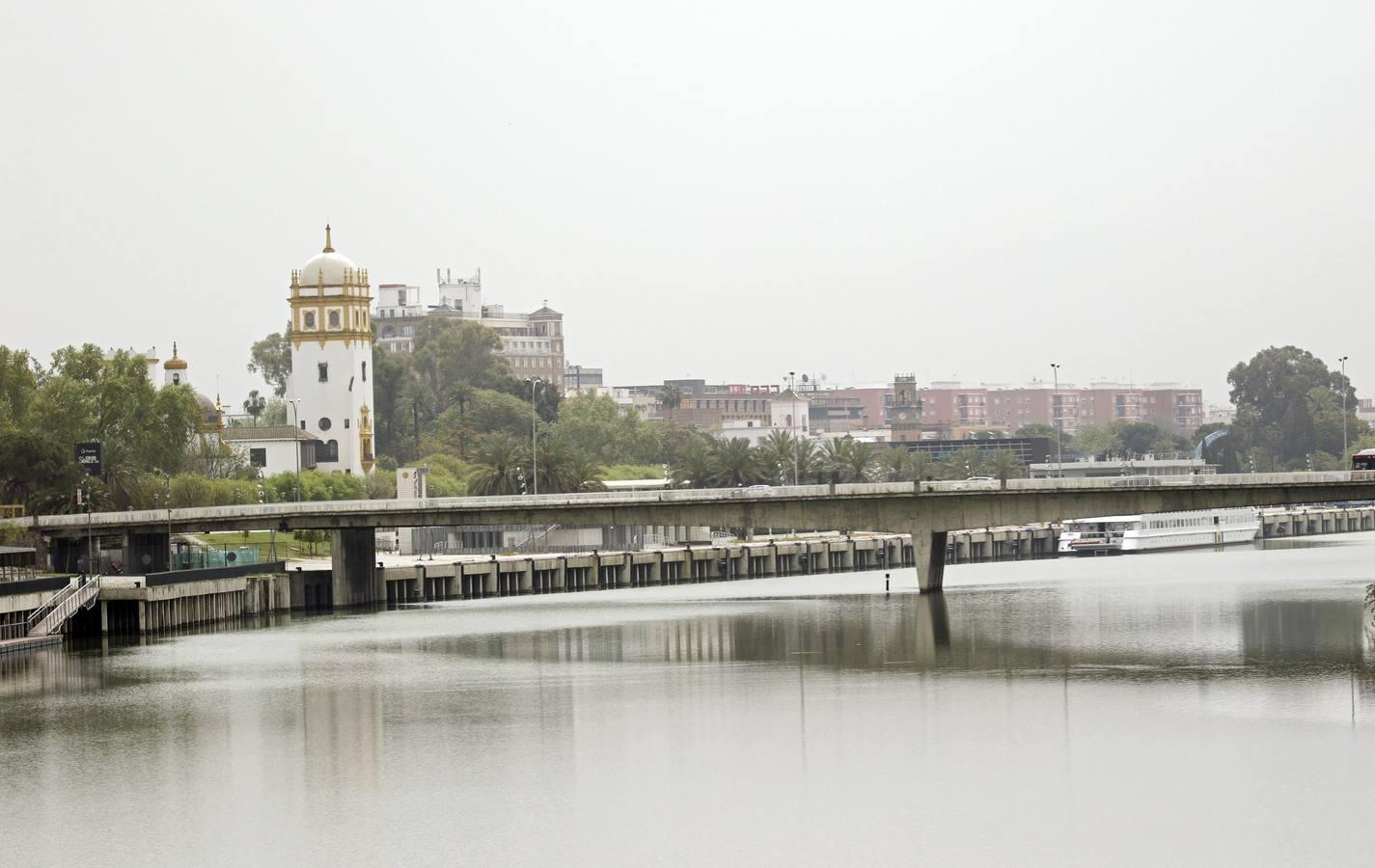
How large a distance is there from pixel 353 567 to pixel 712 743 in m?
60.8

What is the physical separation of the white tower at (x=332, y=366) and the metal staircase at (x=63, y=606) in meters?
74.2

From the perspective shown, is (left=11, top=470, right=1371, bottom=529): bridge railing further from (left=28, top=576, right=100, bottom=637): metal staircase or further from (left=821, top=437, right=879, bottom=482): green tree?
(left=821, top=437, right=879, bottom=482): green tree

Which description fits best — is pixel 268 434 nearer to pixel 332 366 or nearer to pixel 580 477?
pixel 332 366

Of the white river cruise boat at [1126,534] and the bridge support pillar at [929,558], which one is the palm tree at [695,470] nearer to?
the white river cruise boat at [1126,534]

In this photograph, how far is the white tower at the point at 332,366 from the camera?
6777 inches

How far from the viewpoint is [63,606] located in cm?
9238

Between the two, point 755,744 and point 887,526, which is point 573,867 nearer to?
point 755,744

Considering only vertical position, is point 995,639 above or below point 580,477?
below

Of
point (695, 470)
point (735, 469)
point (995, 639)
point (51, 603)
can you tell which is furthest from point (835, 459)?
point (51, 603)

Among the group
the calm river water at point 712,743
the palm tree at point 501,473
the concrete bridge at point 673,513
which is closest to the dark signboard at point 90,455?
the concrete bridge at point 673,513

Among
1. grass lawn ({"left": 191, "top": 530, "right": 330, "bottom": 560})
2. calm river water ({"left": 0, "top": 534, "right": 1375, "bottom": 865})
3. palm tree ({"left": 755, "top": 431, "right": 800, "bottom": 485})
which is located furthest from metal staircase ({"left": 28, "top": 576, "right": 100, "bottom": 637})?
palm tree ({"left": 755, "top": 431, "right": 800, "bottom": 485})

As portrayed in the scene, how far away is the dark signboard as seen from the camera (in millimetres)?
120188

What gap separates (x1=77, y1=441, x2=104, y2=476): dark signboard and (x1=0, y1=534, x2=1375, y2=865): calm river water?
2714 cm

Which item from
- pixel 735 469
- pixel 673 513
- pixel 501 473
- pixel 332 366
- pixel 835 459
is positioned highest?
pixel 332 366
